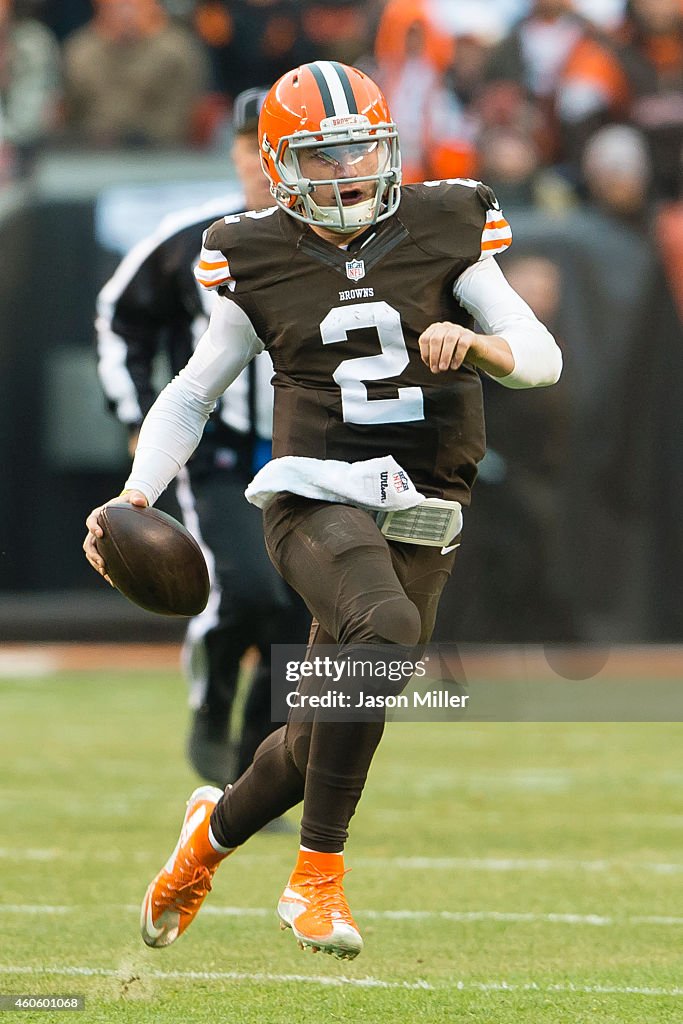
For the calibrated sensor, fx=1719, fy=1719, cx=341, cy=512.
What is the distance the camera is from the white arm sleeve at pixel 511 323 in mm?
3189

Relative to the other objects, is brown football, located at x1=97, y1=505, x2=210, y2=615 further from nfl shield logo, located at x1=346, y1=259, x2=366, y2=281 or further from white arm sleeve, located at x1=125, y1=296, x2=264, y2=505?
nfl shield logo, located at x1=346, y1=259, x2=366, y2=281

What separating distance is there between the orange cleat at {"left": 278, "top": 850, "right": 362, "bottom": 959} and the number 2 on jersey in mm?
834

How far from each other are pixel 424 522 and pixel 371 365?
0.32 meters

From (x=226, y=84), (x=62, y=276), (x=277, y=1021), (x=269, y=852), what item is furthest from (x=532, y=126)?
(x=277, y=1021)

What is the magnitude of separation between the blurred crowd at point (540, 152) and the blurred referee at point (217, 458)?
2911 millimetres

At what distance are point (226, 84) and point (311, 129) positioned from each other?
679cm

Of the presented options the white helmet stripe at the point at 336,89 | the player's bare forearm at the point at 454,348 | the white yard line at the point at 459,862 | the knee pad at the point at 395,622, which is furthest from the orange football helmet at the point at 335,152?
the white yard line at the point at 459,862

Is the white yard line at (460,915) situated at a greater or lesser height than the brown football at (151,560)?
lesser

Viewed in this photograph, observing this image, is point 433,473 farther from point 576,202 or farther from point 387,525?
point 576,202

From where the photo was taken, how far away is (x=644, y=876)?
4.34 meters

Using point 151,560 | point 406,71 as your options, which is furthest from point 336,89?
point 406,71

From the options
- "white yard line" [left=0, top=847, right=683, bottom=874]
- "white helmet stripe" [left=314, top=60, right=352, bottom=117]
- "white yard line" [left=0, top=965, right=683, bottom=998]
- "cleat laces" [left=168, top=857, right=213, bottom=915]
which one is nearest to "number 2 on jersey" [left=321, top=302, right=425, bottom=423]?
"white helmet stripe" [left=314, top=60, right=352, bottom=117]

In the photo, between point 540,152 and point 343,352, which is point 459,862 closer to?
point 343,352

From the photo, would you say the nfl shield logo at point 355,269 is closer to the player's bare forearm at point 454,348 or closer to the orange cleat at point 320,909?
the player's bare forearm at point 454,348
